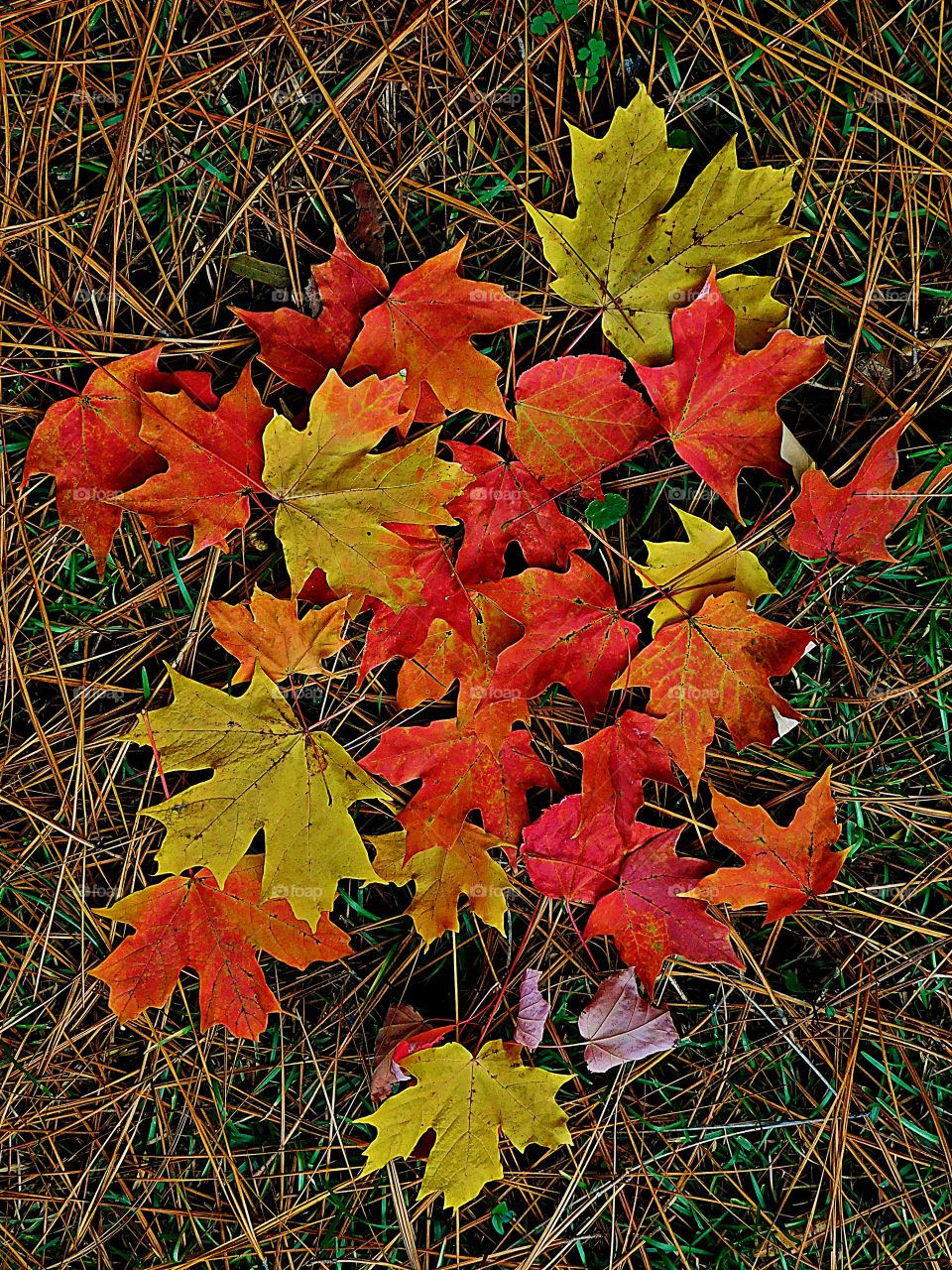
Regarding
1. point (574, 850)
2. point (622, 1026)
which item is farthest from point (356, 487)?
point (622, 1026)

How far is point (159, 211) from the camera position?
4.98 ft

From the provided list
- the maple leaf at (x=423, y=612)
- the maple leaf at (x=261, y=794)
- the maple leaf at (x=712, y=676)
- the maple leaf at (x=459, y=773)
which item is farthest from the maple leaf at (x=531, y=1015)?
the maple leaf at (x=423, y=612)

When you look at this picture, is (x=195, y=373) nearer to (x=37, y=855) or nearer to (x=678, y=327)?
(x=678, y=327)

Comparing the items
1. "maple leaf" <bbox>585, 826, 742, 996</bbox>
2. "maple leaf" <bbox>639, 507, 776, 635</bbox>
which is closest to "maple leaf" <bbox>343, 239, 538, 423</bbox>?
"maple leaf" <bbox>639, 507, 776, 635</bbox>

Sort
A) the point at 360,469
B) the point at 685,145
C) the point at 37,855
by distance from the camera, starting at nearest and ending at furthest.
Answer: the point at 360,469 → the point at 685,145 → the point at 37,855

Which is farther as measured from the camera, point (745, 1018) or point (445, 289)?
point (745, 1018)

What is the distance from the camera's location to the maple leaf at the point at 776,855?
1538 mm

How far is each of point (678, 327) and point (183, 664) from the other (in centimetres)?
116

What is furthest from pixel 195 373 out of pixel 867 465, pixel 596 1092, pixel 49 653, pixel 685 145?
pixel 596 1092

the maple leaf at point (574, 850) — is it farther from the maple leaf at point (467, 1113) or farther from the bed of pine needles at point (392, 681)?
the maple leaf at point (467, 1113)

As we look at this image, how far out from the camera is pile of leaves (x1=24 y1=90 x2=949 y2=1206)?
4.61 ft

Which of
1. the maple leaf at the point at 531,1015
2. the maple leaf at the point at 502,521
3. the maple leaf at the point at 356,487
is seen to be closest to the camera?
the maple leaf at the point at 356,487

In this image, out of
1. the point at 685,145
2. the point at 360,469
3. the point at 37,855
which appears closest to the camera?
the point at 360,469

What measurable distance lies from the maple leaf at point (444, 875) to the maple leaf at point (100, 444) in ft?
2.67
